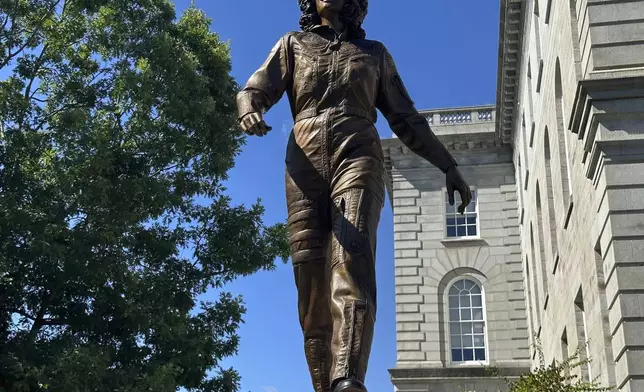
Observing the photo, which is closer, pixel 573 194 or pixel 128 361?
pixel 128 361

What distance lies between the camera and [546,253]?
28812 mm

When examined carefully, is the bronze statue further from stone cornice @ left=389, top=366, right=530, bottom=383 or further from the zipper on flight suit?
stone cornice @ left=389, top=366, right=530, bottom=383

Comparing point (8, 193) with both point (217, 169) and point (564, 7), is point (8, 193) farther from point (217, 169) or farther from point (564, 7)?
point (564, 7)

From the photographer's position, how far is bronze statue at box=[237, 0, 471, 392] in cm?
511

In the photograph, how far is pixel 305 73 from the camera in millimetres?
5902

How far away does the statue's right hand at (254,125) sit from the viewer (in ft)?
17.6

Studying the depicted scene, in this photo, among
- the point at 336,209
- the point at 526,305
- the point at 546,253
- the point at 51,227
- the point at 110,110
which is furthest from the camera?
the point at 526,305

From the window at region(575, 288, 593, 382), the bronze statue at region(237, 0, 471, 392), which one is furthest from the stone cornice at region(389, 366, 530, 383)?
the bronze statue at region(237, 0, 471, 392)

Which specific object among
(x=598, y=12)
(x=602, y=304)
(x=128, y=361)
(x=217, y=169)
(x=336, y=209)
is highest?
(x=598, y=12)

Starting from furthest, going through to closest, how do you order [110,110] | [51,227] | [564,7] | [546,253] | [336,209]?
[546,253]
[564,7]
[110,110]
[51,227]
[336,209]

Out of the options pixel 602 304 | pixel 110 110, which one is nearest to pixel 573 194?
pixel 602 304

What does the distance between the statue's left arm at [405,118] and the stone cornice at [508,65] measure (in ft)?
91.1

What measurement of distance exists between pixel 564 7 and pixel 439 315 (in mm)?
21008

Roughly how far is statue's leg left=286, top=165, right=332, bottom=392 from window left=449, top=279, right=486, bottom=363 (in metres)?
34.1
